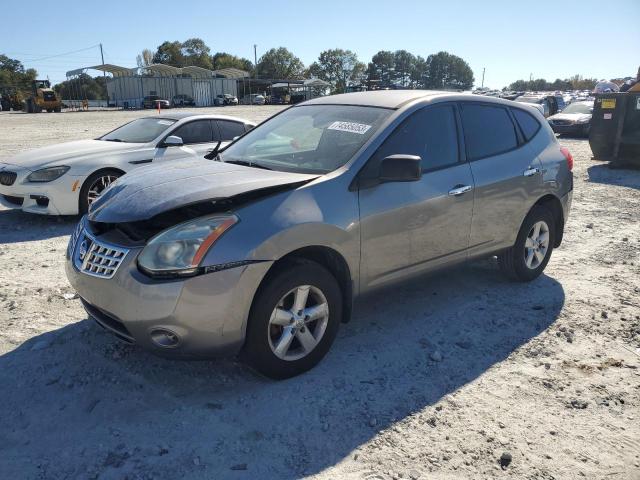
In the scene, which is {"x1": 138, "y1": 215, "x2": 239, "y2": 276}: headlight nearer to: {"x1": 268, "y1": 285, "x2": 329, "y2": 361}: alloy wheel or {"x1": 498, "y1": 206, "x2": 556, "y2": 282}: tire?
{"x1": 268, "y1": 285, "x2": 329, "y2": 361}: alloy wheel

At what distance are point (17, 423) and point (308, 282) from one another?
1772 millimetres

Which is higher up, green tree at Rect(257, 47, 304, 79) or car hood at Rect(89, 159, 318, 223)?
green tree at Rect(257, 47, 304, 79)

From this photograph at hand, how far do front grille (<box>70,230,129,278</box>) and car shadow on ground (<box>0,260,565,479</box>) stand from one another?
710 mm

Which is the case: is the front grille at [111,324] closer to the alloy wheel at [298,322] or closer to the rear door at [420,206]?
the alloy wheel at [298,322]

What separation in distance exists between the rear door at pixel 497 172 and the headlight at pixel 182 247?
2.26 metres

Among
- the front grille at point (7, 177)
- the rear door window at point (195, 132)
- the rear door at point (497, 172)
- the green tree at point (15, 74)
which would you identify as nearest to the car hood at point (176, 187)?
the rear door at point (497, 172)

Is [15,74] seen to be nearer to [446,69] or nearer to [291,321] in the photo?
[291,321]

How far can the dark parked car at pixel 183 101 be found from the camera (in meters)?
58.7

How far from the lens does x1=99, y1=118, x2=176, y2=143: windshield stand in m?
7.76

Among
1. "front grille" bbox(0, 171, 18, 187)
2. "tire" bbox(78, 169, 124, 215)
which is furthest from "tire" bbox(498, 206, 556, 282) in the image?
"front grille" bbox(0, 171, 18, 187)

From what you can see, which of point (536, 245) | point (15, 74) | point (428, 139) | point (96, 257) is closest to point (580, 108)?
point (536, 245)

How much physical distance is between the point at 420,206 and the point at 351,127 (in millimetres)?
773

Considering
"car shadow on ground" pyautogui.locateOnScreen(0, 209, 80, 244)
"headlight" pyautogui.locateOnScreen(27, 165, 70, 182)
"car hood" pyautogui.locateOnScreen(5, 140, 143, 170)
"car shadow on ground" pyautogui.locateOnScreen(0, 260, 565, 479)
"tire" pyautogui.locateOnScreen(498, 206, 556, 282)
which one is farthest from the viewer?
"car hood" pyautogui.locateOnScreen(5, 140, 143, 170)

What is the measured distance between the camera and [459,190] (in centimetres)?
406
